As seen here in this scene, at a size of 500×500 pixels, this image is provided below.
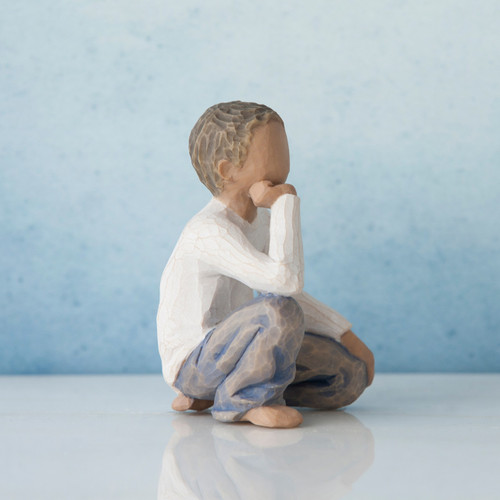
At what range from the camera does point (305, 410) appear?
1.68 metres

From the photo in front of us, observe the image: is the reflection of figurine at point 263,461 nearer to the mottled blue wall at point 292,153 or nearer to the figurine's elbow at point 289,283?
the figurine's elbow at point 289,283

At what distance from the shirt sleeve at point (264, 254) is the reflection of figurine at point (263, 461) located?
0.89ft

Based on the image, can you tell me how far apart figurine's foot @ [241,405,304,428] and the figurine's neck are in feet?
1.29

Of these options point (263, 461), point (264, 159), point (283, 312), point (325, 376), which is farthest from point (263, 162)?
point (263, 461)

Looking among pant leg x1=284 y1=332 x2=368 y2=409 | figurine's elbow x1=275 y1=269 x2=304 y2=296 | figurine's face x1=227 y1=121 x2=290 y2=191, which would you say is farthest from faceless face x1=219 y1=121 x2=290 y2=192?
pant leg x1=284 y1=332 x2=368 y2=409

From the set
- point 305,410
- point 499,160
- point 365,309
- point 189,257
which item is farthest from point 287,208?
point 499,160

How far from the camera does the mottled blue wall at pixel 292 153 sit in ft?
7.52

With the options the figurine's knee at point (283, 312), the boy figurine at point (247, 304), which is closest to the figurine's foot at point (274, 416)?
the boy figurine at point (247, 304)

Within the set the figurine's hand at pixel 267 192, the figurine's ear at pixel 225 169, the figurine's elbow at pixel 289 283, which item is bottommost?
the figurine's elbow at pixel 289 283

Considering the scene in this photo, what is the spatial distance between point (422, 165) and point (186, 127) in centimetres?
73

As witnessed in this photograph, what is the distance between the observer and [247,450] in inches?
48.7

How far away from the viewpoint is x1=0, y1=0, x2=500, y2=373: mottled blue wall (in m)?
2.29

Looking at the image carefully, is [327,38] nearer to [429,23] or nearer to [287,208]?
[429,23]

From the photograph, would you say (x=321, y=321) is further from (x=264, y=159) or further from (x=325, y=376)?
(x=264, y=159)
